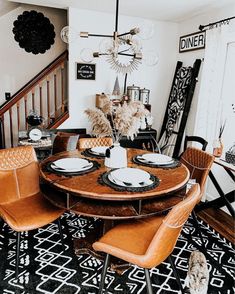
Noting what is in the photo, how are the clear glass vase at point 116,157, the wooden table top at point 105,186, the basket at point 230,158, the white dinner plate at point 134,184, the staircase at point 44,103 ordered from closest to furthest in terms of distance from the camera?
the wooden table top at point 105,186 → the white dinner plate at point 134,184 → the clear glass vase at point 116,157 → the basket at point 230,158 → the staircase at point 44,103

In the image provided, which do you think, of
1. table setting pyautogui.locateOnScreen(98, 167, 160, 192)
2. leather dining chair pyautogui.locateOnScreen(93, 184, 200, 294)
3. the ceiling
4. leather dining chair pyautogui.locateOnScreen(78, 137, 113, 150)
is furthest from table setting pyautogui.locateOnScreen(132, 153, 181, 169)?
the ceiling

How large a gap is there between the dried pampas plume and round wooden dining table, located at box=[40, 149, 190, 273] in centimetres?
31

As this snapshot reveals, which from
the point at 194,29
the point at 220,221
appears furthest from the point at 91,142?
the point at 194,29

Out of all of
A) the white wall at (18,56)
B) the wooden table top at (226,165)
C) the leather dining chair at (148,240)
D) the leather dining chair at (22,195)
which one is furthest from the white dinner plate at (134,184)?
the white wall at (18,56)

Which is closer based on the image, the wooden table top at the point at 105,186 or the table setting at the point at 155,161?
the wooden table top at the point at 105,186

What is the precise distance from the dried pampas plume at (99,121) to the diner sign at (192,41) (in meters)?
2.30

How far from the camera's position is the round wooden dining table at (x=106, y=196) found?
1602 millimetres

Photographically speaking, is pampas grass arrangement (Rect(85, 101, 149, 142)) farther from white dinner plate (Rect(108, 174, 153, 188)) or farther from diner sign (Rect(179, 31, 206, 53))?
diner sign (Rect(179, 31, 206, 53))

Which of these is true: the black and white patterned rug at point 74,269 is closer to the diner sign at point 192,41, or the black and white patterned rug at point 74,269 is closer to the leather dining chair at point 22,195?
the leather dining chair at point 22,195

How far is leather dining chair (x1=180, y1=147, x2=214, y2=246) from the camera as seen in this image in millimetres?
2371

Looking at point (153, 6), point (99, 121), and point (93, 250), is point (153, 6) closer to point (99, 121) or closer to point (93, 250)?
point (99, 121)

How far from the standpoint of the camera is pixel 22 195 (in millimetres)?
2234

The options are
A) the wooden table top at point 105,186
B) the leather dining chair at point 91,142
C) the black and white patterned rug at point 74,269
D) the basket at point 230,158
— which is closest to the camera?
the wooden table top at point 105,186

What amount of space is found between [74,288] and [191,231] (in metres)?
1.35
